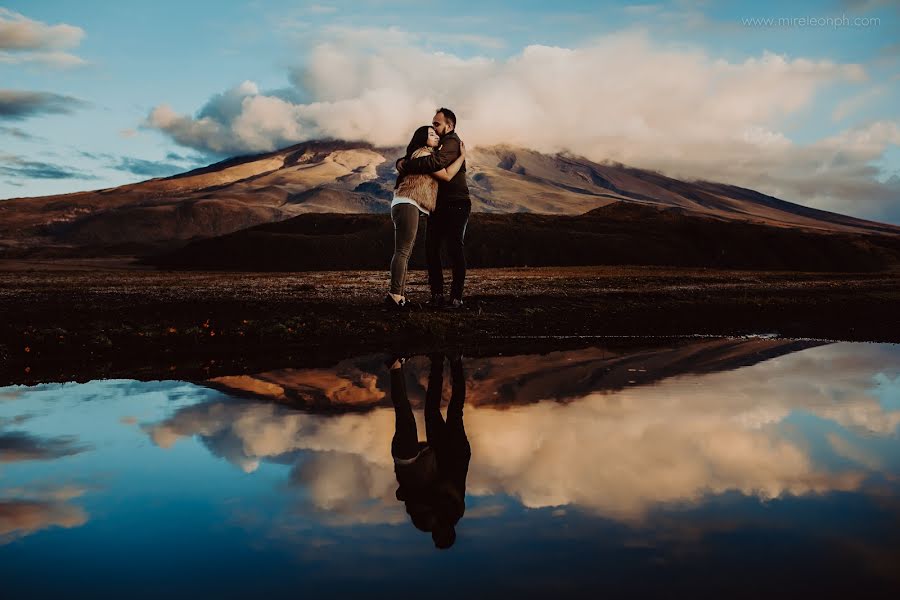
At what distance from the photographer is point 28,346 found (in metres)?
11.2

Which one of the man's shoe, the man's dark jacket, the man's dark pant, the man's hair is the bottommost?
the man's shoe

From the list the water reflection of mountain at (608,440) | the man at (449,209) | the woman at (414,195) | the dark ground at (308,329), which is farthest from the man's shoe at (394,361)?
the man at (449,209)

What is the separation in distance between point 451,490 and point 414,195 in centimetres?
958

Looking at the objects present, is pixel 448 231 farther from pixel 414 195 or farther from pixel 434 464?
pixel 434 464

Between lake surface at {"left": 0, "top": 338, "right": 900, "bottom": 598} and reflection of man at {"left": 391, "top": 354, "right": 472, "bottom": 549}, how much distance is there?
2cm

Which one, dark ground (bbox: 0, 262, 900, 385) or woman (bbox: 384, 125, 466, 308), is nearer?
dark ground (bbox: 0, 262, 900, 385)

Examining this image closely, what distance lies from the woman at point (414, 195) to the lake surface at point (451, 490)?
5.69m

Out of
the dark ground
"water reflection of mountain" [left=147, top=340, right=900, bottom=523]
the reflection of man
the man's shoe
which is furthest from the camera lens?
the dark ground

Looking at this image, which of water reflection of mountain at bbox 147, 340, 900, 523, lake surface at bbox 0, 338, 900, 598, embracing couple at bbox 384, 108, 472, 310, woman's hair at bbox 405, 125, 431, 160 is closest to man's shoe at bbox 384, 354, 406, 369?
water reflection of mountain at bbox 147, 340, 900, 523

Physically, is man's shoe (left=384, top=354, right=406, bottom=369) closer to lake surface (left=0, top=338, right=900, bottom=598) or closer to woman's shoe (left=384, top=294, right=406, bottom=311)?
lake surface (left=0, top=338, right=900, bottom=598)

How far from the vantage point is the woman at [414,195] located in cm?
1364

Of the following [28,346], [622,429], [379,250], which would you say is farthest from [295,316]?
[379,250]

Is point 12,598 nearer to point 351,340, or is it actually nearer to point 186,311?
point 351,340

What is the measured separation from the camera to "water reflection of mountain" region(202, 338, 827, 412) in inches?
302
